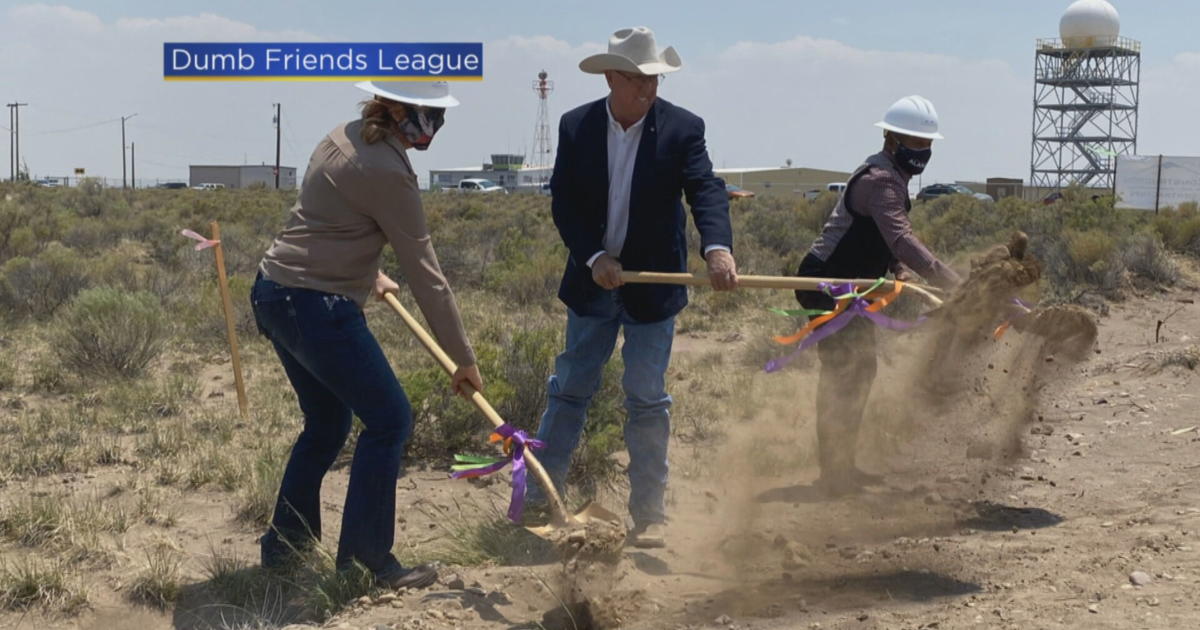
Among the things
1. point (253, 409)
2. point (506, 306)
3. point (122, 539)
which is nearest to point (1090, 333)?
point (122, 539)

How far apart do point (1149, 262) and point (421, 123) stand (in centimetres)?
1216

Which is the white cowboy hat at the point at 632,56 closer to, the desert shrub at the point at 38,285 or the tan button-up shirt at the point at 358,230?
the tan button-up shirt at the point at 358,230

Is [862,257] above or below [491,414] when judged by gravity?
above

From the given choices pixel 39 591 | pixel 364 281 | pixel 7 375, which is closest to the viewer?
pixel 364 281

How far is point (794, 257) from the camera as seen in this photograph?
16.5m

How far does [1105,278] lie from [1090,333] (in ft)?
29.8

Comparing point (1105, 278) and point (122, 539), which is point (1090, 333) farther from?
point (1105, 278)

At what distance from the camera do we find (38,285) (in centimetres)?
1188

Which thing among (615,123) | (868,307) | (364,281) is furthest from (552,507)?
(868,307)

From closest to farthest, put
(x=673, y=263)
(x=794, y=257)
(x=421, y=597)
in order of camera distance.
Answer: (x=421, y=597), (x=673, y=263), (x=794, y=257)

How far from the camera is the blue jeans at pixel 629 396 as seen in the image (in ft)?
16.1

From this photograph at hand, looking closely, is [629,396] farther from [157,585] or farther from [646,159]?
[157,585]

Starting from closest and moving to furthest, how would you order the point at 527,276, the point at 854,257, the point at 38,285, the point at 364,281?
the point at 364,281 → the point at 854,257 → the point at 38,285 → the point at 527,276

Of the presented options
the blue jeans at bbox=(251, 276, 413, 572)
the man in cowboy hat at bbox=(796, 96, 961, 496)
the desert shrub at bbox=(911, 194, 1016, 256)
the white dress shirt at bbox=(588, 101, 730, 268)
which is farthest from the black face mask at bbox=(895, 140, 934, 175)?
the desert shrub at bbox=(911, 194, 1016, 256)
